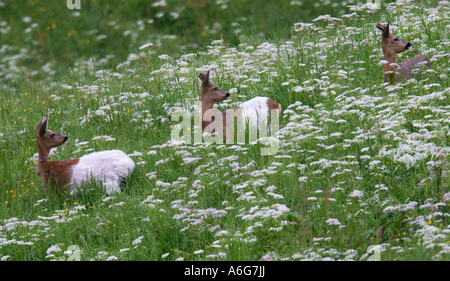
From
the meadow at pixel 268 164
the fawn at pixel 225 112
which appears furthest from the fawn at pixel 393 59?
the fawn at pixel 225 112

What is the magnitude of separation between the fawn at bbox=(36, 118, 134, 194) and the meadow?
14 centimetres

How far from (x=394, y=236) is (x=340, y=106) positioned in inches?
104

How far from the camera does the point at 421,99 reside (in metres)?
6.86

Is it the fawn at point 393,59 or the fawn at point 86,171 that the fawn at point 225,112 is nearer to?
the fawn at point 86,171

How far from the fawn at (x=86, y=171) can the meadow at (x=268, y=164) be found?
0.14 m

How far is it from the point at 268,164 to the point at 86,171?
2205mm

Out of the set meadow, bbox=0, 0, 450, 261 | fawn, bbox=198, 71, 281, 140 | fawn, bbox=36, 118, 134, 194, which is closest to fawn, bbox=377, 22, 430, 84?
meadow, bbox=0, 0, 450, 261

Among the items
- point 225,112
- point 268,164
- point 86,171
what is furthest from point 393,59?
point 86,171

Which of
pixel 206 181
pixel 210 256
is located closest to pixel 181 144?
pixel 206 181

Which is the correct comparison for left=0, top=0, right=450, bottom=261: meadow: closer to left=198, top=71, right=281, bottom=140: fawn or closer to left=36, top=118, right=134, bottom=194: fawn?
left=36, top=118, right=134, bottom=194: fawn

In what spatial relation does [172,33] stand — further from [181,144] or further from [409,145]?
[409,145]

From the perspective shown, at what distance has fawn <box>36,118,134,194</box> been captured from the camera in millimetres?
7340

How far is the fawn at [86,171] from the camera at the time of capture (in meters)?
7.34

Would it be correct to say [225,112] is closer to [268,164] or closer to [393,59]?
[268,164]
